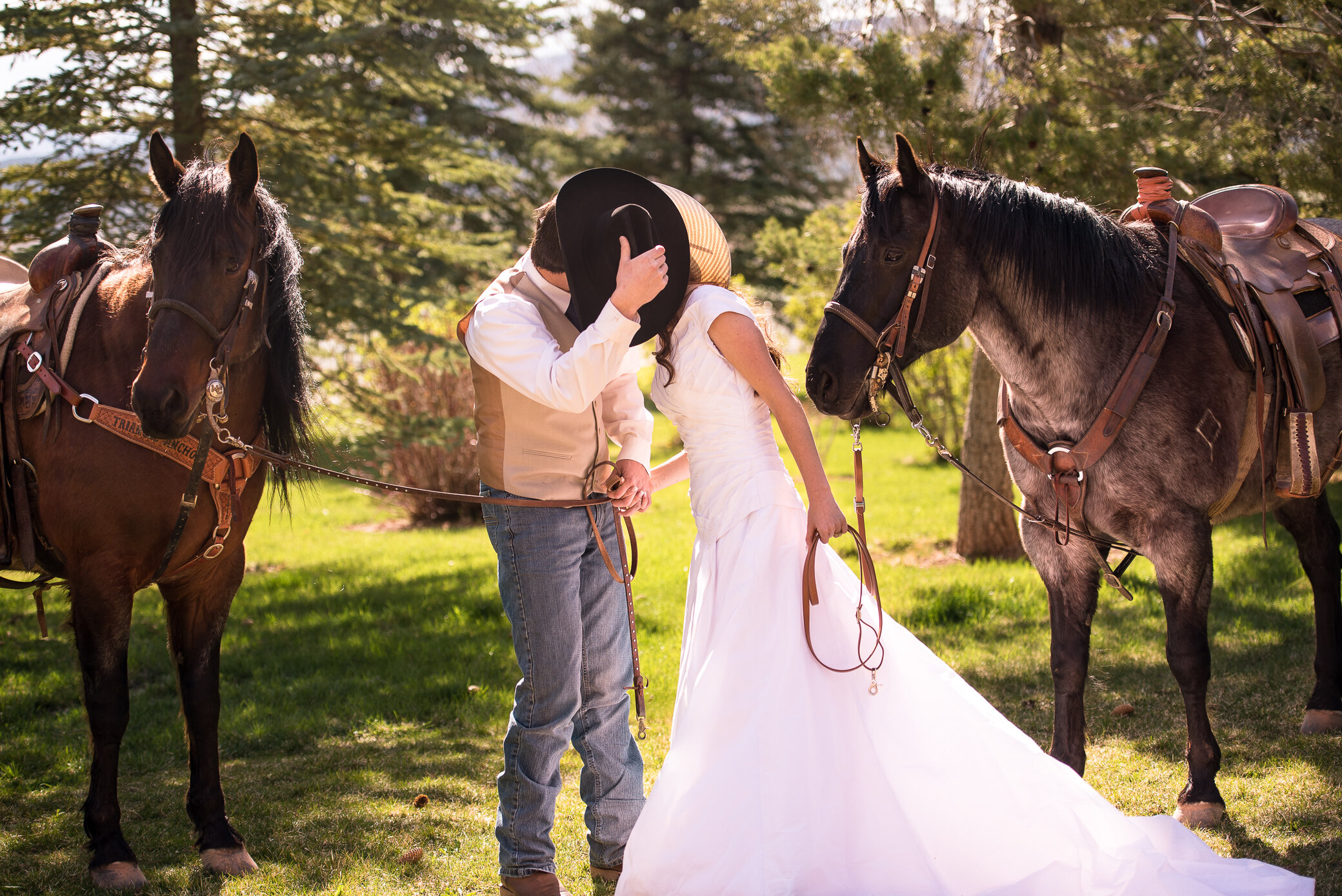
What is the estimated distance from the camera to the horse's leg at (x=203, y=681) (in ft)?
10.6

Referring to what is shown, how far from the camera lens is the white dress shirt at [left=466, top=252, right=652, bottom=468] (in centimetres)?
249

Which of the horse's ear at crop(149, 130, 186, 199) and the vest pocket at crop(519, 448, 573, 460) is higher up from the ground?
the horse's ear at crop(149, 130, 186, 199)

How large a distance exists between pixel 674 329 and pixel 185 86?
208 inches

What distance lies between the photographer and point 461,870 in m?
3.18

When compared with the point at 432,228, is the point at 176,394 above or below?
below

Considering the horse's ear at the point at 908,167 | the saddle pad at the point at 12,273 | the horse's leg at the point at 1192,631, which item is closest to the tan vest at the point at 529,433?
the horse's ear at the point at 908,167

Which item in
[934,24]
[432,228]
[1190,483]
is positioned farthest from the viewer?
[432,228]

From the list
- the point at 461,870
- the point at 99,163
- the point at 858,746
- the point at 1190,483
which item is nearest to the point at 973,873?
the point at 858,746

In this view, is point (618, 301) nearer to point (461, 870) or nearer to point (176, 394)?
point (176, 394)

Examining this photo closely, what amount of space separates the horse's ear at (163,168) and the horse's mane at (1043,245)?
2.29 metres

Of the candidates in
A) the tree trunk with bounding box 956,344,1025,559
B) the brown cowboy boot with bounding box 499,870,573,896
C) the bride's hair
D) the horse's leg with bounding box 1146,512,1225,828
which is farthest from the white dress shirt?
the tree trunk with bounding box 956,344,1025,559

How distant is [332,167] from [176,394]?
5054 millimetres

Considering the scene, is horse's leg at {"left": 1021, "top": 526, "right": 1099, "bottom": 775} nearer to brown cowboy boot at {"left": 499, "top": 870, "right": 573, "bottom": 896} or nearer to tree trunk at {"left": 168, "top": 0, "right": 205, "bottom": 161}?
brown cowboy boot at {"left": 499, "top": 870, "right": 573, "bottom": 896}

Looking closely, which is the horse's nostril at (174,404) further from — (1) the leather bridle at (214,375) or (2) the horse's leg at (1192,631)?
(2) the horse's leg at (1192,631)
